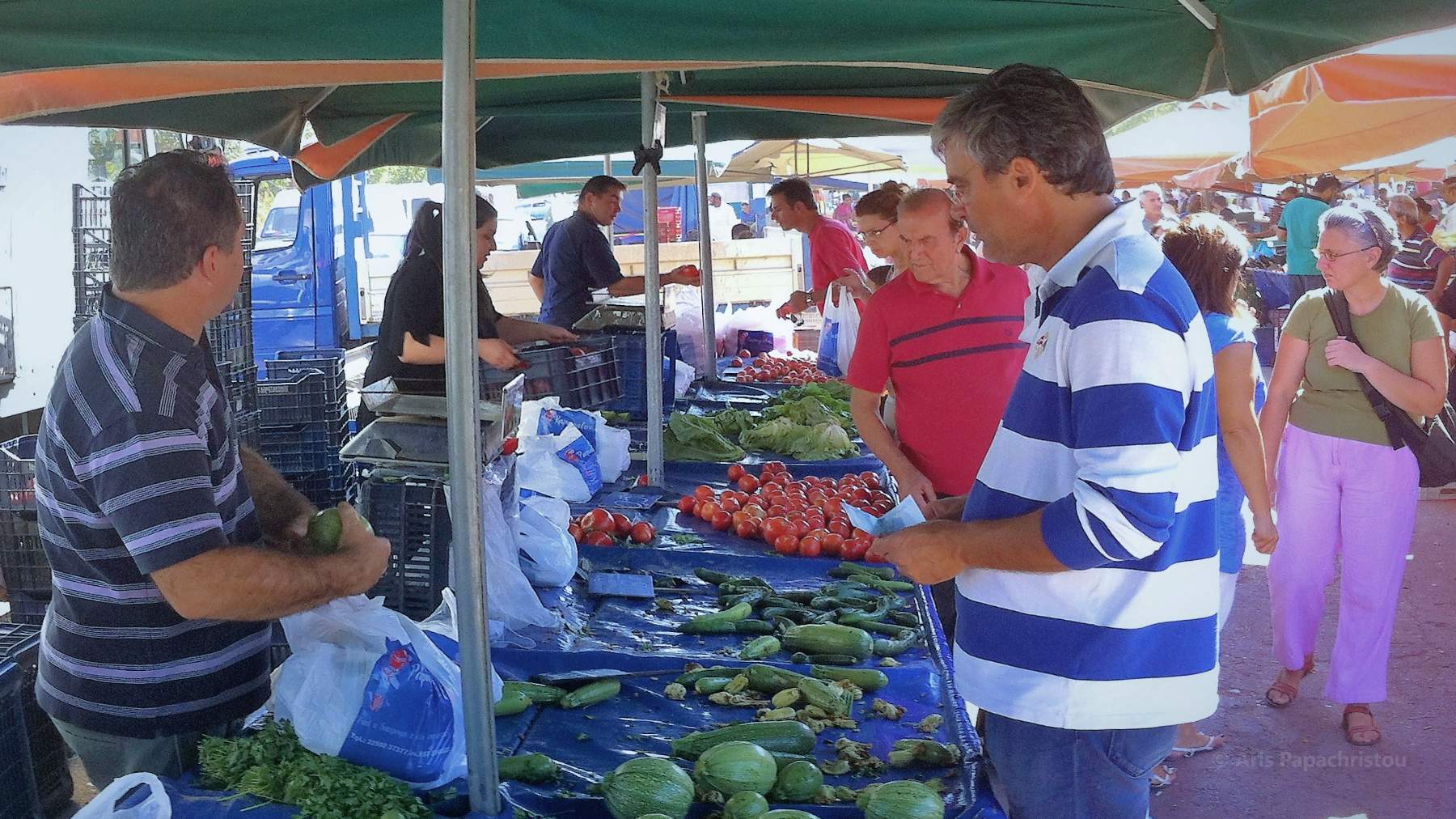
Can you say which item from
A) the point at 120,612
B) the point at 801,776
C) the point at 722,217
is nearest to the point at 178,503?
the point at 120,612

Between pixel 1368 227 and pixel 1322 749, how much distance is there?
7.23 feet

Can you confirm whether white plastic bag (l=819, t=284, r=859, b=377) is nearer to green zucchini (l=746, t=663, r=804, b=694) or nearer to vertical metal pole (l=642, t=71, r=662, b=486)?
Result: vertical metal pole (l=642, t=71, r=662, b=486)

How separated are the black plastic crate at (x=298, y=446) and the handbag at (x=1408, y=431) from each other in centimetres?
455

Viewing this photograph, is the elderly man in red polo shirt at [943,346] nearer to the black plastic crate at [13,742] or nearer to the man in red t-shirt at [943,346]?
the man in red t-shirt at [943,346]

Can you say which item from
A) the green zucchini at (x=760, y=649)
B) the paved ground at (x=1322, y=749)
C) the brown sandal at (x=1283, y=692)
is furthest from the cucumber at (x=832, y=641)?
the brown sandal at (x=1283, y=692)

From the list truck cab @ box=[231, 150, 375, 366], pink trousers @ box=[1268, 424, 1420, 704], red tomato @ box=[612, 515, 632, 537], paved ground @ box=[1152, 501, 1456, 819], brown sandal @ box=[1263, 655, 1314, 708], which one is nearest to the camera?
paved ground @ box=[1152, 501, 1456, 819]

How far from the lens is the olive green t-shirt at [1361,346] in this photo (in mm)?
4680

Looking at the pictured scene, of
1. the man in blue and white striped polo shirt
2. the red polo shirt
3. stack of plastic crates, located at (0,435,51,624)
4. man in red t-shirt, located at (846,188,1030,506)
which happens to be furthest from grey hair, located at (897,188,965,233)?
stack of plastic crates, located at (0,435,51,624)

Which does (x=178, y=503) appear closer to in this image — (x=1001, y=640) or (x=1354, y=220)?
(x=1001, y=640)

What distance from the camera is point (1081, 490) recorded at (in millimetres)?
1812

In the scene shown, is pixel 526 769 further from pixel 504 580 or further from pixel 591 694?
pixel 504 580

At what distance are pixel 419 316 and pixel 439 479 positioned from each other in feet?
5.57

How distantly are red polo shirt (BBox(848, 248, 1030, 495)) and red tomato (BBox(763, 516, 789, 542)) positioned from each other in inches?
28.7

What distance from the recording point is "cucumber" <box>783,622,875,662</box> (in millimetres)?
3332
